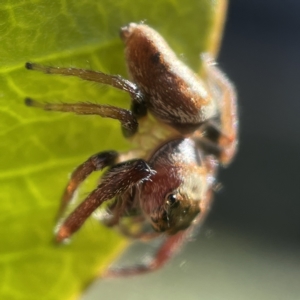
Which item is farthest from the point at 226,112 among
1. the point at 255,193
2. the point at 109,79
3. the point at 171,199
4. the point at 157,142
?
the point at 255,193

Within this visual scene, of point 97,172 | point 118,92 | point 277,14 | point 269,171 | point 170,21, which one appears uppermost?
point 170,21

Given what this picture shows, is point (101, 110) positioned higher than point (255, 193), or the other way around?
point (101, 110)

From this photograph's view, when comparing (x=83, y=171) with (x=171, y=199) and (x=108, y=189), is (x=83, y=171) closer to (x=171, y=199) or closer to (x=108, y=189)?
(x=108, y=189)

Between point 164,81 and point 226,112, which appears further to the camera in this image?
point 226,112

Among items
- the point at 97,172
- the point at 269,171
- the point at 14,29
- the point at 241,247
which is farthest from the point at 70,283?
the point at 269,171

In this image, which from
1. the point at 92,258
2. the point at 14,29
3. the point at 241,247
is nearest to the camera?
the point at 14,29

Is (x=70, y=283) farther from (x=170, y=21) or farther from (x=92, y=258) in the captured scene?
(x=170, y=21)

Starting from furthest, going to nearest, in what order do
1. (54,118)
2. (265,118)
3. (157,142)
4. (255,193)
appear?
(265,118), (255,193), (157,142), (54,118)

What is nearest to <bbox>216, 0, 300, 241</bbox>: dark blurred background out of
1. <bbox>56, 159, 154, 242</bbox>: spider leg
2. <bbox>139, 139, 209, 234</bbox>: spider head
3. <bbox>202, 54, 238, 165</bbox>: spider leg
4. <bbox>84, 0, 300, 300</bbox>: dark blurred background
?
<bbox>84, 0, 300, 300</bbox>: dark blurred background
